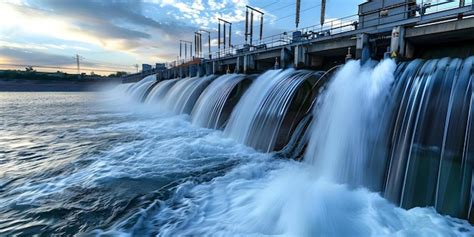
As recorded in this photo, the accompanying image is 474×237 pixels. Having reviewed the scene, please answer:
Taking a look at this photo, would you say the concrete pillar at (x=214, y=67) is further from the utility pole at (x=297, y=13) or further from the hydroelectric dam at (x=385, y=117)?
the hydroelectric dam at (x=385, y=117)

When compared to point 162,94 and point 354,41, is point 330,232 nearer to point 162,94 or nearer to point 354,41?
point 354,41

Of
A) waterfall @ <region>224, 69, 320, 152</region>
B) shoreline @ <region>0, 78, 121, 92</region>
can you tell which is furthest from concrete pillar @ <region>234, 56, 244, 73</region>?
shoreline @ <region>0, 78, 121, 92</region>

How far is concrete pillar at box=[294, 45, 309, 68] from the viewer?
13.9 meters

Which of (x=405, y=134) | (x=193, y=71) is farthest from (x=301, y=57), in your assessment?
(x=193, y=71)

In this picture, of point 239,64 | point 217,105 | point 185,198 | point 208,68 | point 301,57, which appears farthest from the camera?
point 208,68

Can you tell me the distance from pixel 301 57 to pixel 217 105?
17.0 ft

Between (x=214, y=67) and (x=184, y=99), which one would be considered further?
(x=214, y=67)

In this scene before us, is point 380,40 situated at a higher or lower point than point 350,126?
higher

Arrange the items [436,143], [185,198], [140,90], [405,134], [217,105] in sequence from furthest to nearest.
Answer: [140,90]
[217,105]
[405,134]
[185,198]
[436,143]

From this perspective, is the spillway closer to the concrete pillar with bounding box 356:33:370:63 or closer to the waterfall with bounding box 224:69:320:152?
the waterfall with bounding box 224:69:320:152

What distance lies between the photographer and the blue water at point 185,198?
13.2 ft

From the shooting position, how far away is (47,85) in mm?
68812

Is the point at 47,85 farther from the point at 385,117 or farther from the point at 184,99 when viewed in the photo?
the point at 385,117

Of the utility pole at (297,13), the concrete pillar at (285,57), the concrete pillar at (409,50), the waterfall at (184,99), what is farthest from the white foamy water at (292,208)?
the utility pole at (297,13)
